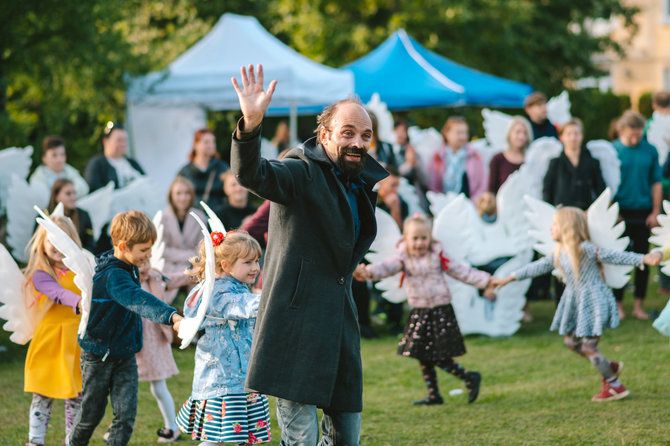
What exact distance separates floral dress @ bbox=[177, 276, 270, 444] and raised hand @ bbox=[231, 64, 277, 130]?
1257 mm

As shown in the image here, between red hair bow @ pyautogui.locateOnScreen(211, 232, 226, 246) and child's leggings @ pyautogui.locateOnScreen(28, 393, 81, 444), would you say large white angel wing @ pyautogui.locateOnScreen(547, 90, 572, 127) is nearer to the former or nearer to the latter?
red hair bow @ pyautogui.locateOnScreen(211, 232, 226, 246)

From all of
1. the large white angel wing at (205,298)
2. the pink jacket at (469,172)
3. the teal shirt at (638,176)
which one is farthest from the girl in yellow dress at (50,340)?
the teal shirt at (638,176)

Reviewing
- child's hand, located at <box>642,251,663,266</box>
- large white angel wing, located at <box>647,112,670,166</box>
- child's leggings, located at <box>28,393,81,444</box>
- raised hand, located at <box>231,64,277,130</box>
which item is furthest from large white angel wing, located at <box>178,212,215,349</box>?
large white angel wing, located at <box>647,112,670,166</box>

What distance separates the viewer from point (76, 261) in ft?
14.6

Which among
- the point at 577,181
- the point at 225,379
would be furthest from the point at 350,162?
the point at 577,181

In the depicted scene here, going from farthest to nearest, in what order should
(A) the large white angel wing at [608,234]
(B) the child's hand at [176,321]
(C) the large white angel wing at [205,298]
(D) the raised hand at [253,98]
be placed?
(A) the large white angel wing at [608,234]
(B) the child's hand at [176,321]
(C) the large white angel wing at [205,298]
(D) the raised hand at [253,98]

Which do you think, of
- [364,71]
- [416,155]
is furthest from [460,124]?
[364,71]

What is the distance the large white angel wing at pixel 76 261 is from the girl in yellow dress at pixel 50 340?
48 cm

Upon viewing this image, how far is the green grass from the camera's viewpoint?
5.31 metres

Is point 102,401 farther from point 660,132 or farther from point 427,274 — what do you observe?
point 660,132

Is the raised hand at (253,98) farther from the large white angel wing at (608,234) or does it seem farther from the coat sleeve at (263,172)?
the large white angel wing at (608,234)

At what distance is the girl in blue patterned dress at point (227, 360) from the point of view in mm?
4117

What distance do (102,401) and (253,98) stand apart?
7.56 ft

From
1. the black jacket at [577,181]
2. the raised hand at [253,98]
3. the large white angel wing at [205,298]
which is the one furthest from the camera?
the black jacket at [577,181]
